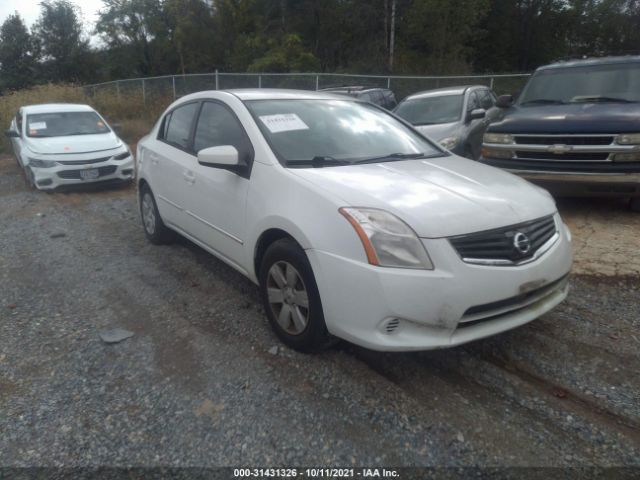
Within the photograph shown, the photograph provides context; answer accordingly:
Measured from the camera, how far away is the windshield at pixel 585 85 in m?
6.06

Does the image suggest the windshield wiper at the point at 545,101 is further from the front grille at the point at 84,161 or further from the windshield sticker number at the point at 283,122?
the front grille at the point at 84,161

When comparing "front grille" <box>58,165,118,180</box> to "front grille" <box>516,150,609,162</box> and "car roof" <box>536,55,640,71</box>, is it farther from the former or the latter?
"car roof" <box>536,55,640,71</box>

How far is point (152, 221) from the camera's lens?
5480 millimetres

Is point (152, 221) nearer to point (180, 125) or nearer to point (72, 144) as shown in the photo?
point (180, 125)

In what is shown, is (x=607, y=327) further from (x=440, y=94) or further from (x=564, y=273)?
(x=440, y=94)

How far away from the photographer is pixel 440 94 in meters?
9.22

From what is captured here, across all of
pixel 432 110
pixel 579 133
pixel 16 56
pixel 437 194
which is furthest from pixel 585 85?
pixel 16 56

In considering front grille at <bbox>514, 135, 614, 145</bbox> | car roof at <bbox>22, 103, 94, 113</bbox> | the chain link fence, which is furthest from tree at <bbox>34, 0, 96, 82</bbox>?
front grille at <bbox>514, 135, 614, 145</bbox>

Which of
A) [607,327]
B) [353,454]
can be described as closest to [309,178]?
[353,454]

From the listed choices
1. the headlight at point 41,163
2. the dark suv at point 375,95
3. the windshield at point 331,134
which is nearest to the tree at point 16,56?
the dark suv at point 375,95

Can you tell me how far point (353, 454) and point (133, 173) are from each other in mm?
8151

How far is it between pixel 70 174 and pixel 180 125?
4934 millimetres

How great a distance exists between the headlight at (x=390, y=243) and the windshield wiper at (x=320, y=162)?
31.3 inches

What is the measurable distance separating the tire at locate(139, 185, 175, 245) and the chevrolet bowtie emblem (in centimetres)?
441
